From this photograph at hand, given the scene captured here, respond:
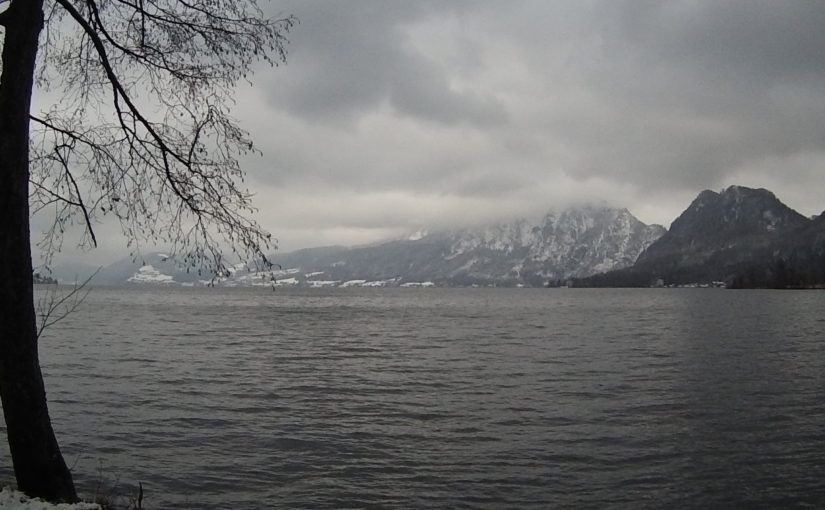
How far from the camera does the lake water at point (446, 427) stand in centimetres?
1447

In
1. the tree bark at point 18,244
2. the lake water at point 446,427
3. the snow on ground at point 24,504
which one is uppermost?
the tree bark at point 18,244

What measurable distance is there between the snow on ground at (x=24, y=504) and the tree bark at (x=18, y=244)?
0.43m

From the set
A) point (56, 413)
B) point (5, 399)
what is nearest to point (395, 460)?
point (5, 399)

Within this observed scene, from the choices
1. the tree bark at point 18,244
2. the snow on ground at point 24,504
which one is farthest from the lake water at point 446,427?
the tree bark at point 18,244

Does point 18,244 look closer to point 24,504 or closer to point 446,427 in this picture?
point 24,504

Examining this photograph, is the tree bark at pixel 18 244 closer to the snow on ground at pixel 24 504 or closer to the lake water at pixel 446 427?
the snow on ground at pixel 24 504

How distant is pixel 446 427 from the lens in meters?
20.7

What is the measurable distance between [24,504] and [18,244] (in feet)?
11.3

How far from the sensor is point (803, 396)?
85.6ft

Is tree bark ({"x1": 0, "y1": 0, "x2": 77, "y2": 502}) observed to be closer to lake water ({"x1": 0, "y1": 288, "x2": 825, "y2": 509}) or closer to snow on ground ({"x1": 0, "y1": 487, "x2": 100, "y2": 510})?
snow on ground ({"x1": 0, "y1": 487, "x2": 100, "y2": 510})

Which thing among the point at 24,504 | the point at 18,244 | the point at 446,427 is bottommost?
the point at 446,427

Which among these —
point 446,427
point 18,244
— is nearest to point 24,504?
point 18,244

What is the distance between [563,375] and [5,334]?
96.2 feet

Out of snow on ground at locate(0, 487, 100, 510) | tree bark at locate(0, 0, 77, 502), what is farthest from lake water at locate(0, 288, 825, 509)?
tree bark at locate(0, 0, 77, 502)
